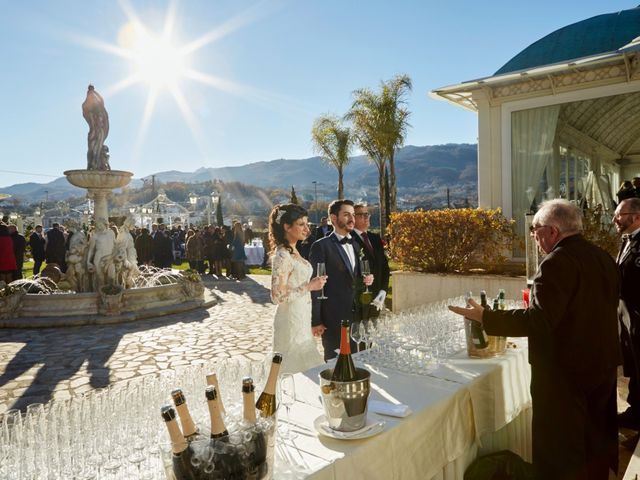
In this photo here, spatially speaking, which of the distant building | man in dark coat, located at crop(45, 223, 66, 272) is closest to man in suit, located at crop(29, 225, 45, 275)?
man in dark coat, located at crop(45, 223, 66, 272)

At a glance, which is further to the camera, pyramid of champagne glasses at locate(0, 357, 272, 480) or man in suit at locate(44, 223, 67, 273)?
man in suit at locate(44, 223, 67, 273)

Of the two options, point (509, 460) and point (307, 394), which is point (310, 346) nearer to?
point (307, 394)

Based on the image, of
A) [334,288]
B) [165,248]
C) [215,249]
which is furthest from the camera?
[215,249]

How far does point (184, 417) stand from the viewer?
1.47m

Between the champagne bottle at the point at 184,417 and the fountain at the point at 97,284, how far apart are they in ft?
30.8

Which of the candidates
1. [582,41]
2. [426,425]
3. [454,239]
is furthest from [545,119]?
[426,425]

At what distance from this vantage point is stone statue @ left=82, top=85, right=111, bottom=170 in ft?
40.7

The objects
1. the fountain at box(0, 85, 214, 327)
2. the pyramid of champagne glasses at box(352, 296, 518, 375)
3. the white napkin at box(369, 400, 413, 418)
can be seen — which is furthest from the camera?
the fountain at box(0, 85, 214, 327)

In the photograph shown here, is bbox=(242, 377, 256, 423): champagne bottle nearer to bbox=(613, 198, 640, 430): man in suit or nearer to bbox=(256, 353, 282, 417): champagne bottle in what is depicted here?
bbox=(256, 353, 282, 417): champagne bottle

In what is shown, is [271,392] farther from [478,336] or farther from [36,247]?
[36,247]

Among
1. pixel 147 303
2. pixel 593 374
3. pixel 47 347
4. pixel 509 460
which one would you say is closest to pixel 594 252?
pixel 593 374

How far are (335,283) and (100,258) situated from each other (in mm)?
8509

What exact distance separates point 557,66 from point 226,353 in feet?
28.1

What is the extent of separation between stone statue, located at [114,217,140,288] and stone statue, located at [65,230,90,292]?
763mm
